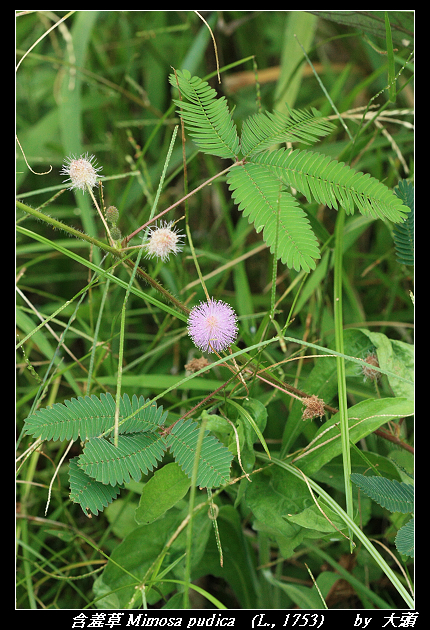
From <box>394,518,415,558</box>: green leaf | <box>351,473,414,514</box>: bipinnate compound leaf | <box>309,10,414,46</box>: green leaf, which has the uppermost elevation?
<box>309,10,414,46</box>: green leaf

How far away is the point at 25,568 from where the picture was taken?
115 centimetres

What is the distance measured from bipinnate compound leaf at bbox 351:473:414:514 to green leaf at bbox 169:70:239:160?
0.64 meters

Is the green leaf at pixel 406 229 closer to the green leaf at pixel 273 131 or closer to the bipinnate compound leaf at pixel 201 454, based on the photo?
the green leaf at pixel 273 131

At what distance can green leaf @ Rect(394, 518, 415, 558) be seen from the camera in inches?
34.9

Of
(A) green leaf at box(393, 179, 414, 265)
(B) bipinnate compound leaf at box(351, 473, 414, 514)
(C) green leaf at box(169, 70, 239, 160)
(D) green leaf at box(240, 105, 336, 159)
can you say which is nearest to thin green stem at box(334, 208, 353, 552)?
(B) bipinnate compound leaf at box(351, 473, 414, 514)

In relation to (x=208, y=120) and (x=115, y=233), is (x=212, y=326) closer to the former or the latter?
(x=115, y=233)

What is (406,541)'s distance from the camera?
2.92 ft

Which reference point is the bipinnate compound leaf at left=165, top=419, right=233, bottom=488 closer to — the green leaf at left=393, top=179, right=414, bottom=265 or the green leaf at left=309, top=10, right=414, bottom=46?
the green leaf at left=393, top=179, right=414, bottom=265

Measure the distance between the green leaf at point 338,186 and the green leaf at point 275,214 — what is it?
→ 4 centimetres

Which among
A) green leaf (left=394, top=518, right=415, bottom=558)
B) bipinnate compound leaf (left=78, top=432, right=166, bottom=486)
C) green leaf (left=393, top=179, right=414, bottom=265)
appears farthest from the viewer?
green leaf (left=393, top=179, right=414, bottom=265)

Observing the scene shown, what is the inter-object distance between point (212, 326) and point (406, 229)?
1.71 ft

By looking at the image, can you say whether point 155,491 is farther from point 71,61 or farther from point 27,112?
point 27,112

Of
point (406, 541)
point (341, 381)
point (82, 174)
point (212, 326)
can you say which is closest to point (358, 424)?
point (341, 381)


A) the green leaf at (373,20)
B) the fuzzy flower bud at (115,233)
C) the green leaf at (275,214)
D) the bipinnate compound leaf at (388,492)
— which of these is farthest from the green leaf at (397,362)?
the green leaf at (373,20)
